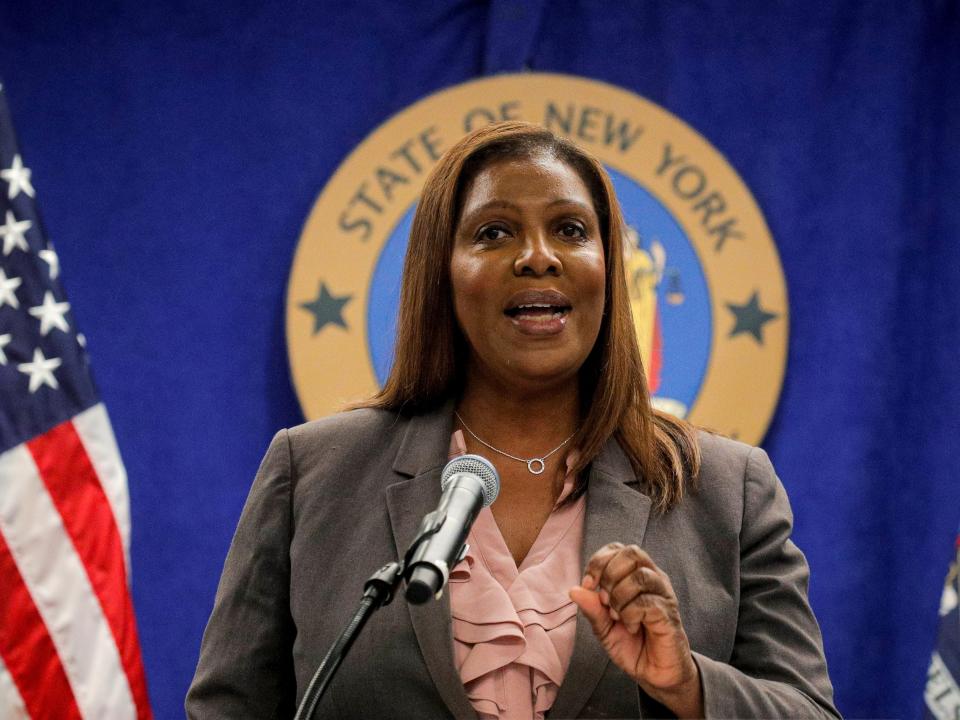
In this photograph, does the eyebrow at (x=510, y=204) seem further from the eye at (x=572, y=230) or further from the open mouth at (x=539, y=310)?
the open mouth at (x=539, y=310)

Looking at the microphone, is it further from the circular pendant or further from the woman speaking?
the circular pendant

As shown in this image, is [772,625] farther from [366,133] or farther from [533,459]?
[366,133]

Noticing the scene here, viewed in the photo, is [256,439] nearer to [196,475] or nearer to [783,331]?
[196,475]

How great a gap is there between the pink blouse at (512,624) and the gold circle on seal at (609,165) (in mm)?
1564

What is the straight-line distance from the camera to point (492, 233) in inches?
68.3

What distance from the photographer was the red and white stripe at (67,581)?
244 centimetres

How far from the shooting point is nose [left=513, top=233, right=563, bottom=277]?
1.65 m

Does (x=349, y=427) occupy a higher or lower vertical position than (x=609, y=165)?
lower

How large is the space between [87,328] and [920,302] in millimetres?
2304

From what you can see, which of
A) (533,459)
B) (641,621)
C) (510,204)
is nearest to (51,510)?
(533,459)

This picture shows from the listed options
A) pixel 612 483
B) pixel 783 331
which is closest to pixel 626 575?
pixel 612 483

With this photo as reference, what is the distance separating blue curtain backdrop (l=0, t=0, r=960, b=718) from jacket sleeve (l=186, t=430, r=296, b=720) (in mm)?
1512

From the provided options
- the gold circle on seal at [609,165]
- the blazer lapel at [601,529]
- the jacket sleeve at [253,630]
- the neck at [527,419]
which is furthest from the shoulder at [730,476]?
the gold circle on seal at [609,165]

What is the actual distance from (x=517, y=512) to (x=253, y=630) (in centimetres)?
41
